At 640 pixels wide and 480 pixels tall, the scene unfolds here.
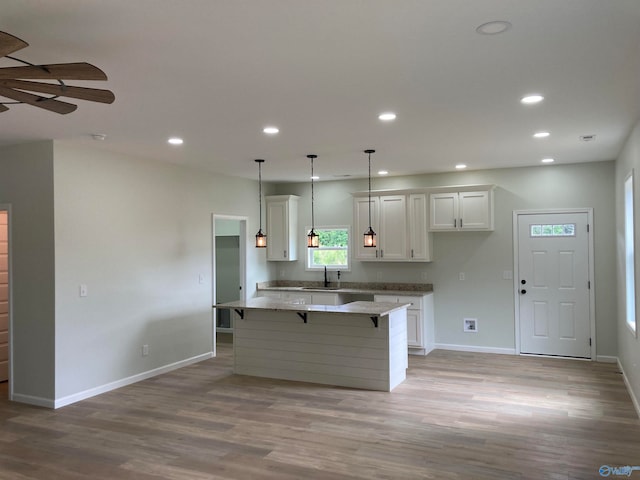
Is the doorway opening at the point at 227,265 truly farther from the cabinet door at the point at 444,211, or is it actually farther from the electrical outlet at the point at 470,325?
the electrical outlet at the point at 470,325

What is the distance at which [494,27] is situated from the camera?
8.21 feet

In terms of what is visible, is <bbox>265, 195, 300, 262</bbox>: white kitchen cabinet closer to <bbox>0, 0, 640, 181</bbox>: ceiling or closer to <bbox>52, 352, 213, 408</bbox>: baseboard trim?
<bbox>52, 352, 213, 408</bbox>: baseboard trim

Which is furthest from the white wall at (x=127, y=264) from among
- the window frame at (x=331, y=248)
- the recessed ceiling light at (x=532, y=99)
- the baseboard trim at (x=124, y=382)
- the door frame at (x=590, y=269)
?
the door frame at (x=590, y=269)

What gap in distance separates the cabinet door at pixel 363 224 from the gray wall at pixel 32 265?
170 inches

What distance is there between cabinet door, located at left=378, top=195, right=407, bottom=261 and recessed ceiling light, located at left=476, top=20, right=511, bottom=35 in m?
4.98

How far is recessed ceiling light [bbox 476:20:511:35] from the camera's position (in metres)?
2.46

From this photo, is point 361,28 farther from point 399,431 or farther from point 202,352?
point 202,352

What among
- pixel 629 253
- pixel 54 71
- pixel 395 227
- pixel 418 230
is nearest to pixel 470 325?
pixel 418 230

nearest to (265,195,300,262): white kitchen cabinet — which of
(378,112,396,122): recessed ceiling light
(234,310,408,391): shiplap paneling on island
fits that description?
(234,310,408,391): shiplap paneling on island

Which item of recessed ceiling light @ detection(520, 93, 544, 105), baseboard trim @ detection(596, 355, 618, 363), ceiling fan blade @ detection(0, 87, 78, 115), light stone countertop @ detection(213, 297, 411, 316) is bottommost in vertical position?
baseboard trim @ detection(596, 355, 618, 363)

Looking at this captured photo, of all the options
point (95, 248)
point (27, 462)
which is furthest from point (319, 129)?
point (27, 462)

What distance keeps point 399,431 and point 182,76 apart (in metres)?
3.21

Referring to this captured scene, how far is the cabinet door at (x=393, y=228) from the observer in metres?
7.53

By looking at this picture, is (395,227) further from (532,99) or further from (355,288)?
(532,99)
